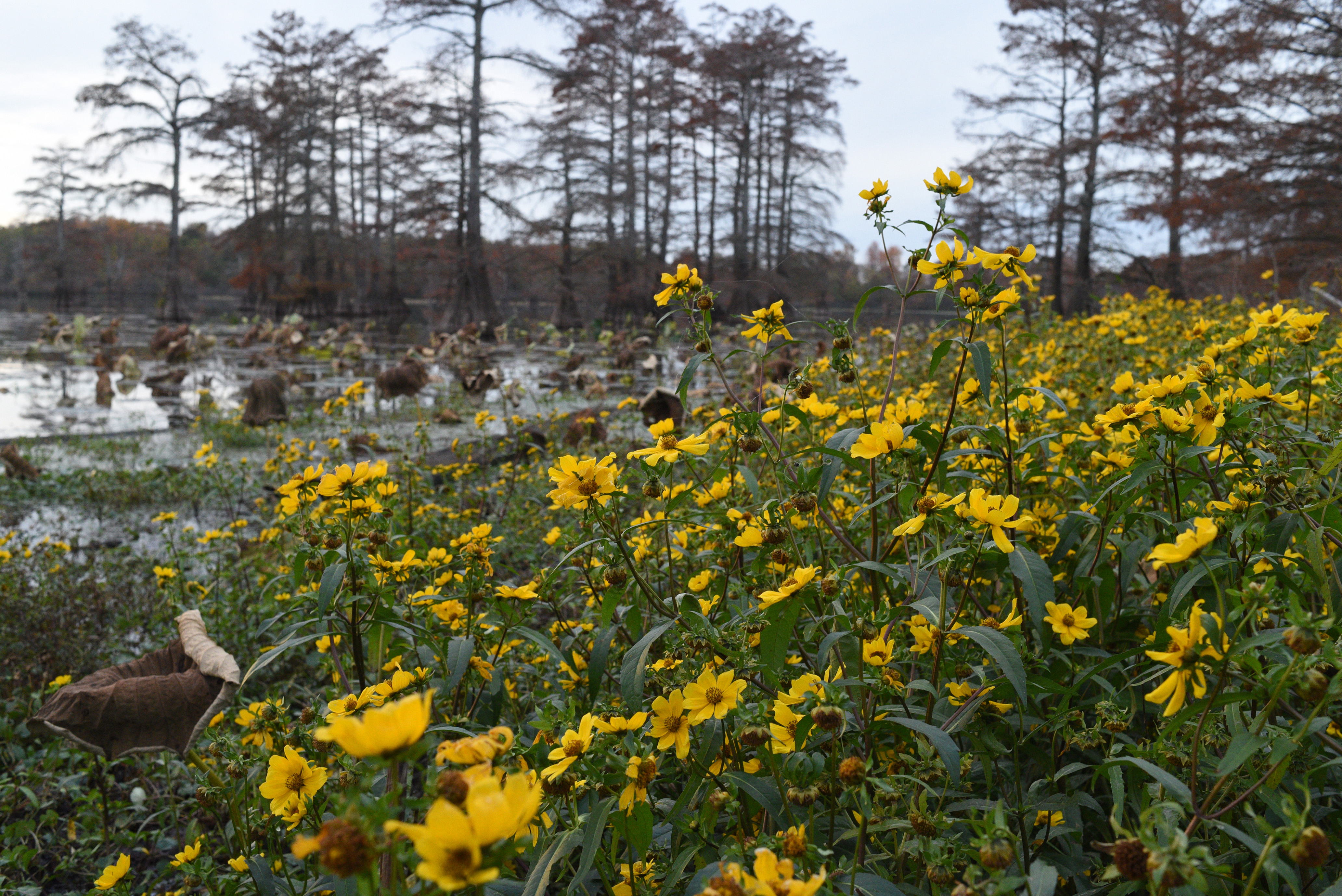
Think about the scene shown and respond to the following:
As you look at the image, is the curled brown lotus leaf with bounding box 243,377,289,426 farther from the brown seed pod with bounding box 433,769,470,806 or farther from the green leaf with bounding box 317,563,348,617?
the brown seed pod with bounding box 433,769,470,806

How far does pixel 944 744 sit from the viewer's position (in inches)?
33.1

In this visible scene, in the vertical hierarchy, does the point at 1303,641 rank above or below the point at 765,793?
above

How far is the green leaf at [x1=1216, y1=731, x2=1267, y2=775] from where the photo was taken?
68 centimetres

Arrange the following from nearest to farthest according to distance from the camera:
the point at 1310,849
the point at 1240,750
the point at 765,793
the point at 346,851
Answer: the point at 346,851 → the point at 1310,849 → the point at 1240,750 → the point at 765,793

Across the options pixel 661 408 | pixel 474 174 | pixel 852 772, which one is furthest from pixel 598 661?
pixel 474 174

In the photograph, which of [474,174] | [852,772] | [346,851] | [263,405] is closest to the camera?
[346,851]

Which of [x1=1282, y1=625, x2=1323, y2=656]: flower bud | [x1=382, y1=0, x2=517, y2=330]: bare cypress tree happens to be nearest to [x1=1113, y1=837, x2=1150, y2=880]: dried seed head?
[x1=1282, y1=625, x2=1323, y2=656]: flower bud

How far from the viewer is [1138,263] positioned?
1480cm

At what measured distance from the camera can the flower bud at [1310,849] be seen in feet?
1.82

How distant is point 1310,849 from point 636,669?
0.70 metres

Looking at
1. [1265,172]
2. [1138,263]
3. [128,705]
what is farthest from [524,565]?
[1138,263]

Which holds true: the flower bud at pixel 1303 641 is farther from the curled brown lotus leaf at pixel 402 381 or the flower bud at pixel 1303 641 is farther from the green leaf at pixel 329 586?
the curled brown lotus leaf at pixel 402 381

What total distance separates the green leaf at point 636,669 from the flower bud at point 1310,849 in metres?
0.64

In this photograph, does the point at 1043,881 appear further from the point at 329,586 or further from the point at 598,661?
the point at 329,586
